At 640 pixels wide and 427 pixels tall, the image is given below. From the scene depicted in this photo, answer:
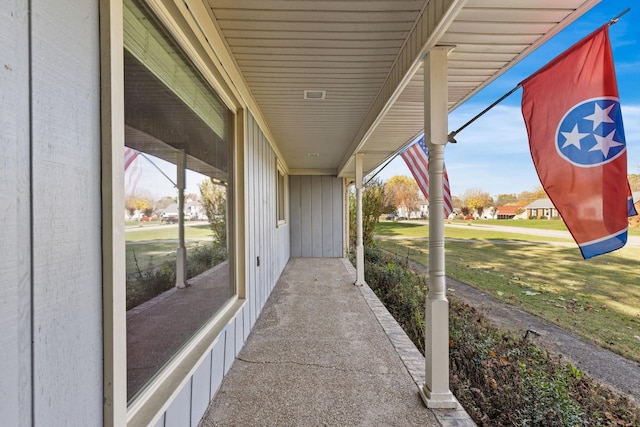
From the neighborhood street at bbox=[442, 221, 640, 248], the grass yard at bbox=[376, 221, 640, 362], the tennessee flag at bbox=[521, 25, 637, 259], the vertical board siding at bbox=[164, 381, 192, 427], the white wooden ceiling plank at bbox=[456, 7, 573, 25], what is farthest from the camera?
the neighborhood street at bbox=[442, 221, 640, 248]

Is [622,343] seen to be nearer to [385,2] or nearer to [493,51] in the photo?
[493,51]

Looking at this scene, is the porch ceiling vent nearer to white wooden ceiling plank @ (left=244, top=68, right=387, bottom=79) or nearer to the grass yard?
white wooden ceiling plank @ (left=244, top=68, right=387, bottom=79)

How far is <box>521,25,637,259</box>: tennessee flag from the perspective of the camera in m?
1.55

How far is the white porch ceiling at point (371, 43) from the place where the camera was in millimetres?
1803

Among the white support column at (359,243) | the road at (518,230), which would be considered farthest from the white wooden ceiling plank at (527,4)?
the road at (518,230)

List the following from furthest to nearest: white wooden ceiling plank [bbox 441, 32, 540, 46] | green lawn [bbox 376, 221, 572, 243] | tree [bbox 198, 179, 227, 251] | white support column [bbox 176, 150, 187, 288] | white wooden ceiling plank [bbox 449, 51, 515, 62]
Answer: green lawn [bbox 376, 221, 572, 243], white wooden ceiling plank [bbox 449, 51, 515, 62], tree [bbox 198, 179, 227, 251], white wooden ceiling plank [bbox 441, 32, 540, 46], white support column [bbox 176, 150, 187, 288]

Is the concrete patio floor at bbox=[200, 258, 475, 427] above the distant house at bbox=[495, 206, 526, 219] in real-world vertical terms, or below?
below

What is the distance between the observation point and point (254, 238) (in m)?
3.37

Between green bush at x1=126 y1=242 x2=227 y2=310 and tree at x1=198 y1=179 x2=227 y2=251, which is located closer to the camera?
green bush at x1=126 y1=242 x2=227 y2=310

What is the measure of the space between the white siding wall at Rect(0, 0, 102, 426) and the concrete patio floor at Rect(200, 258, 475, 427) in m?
1.22

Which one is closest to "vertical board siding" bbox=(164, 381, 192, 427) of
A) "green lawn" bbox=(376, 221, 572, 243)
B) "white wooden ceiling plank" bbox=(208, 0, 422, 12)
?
"white wooden ceiling plank" bbox=(208, 0, 422, 12)

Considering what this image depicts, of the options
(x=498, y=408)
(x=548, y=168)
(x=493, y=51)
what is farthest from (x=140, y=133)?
(x=498, y=408)

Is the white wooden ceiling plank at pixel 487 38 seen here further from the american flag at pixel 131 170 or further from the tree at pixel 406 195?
the tree at pixel 406 195

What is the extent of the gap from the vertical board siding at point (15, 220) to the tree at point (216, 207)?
51.1 inches
